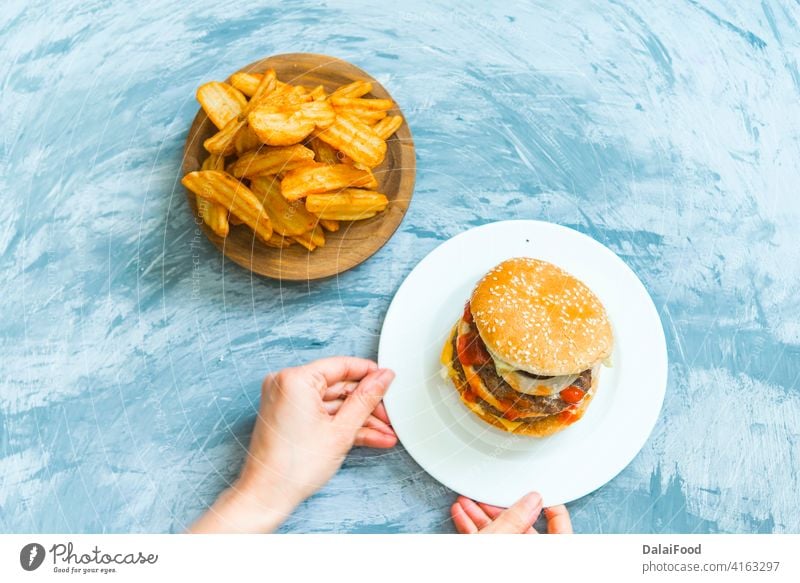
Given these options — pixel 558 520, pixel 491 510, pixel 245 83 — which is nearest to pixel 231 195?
pixel 245 83

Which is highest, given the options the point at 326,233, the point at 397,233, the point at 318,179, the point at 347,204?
the point at 318,179

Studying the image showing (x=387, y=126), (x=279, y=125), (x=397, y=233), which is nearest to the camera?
(x=279, y=125)

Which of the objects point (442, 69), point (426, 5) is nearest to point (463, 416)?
point (442, 69)

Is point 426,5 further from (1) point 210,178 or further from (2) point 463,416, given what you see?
(2) point 463,416

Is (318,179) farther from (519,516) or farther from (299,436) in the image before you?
(519,516)

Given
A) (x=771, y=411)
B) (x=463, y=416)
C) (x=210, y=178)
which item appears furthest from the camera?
(x=771, y=411)

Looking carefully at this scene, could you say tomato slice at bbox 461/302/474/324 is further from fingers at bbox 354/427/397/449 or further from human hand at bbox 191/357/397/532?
fingers at bbox 354/427/397/449
